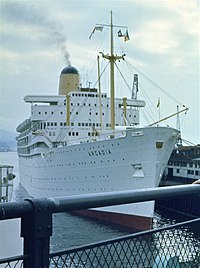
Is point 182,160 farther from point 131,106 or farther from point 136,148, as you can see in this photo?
point 136,148

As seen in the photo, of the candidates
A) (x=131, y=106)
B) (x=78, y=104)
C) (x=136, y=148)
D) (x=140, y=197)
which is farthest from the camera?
(x=131, y=106)

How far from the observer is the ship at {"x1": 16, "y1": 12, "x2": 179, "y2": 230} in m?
23.3

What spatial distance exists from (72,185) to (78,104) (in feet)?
31.5

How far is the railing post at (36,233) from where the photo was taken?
6.31ft

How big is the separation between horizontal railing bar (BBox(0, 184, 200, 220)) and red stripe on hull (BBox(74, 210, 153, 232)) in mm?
20454

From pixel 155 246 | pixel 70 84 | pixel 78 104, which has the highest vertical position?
pixel 70 84

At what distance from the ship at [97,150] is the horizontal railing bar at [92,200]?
16.5 meters

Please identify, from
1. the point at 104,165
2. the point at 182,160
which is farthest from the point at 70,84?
the point at 104,165

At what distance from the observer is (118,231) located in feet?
72.6

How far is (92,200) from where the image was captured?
7.22 ft

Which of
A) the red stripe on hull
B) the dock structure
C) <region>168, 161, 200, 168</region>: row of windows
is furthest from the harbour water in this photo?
<region>168, 161, 200, 168</region>: row of windows

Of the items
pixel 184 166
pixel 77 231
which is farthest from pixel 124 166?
pixel 184 166

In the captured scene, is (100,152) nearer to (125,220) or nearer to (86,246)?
(125,220)

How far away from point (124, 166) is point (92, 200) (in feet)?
71.7
